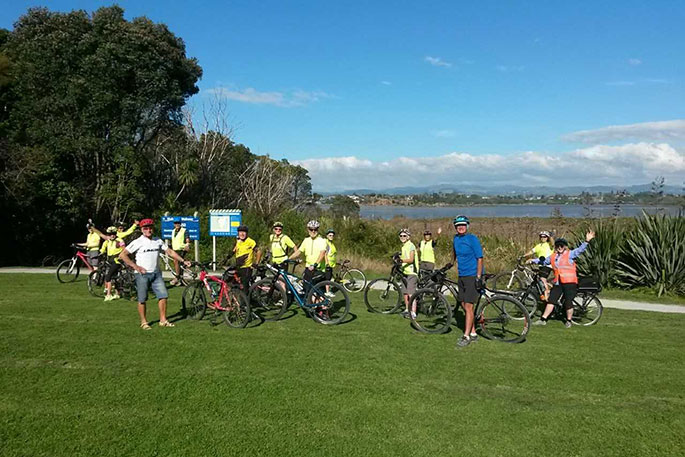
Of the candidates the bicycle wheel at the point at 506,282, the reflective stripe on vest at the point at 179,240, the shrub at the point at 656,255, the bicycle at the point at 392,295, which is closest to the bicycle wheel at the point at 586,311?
the bicycle wheel at the point at 506,282

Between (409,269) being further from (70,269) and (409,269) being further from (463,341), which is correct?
(70,269)

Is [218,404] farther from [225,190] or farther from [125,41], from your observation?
[225,190]

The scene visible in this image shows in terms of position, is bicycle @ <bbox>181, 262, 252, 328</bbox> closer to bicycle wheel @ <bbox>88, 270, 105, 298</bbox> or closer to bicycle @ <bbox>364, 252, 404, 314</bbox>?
bicycle @ <bbox>364, 252, 404, 314</bbox>

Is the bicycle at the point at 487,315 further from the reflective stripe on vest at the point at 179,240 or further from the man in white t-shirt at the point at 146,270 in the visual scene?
the reflective stripe on vest at the point at 179,240

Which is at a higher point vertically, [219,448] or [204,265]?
[204,265]

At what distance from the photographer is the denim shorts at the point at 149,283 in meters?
8.14

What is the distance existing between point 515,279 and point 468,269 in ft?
21.7

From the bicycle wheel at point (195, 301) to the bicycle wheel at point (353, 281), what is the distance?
5000 millimetres

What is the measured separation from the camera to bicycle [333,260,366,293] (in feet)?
43.9

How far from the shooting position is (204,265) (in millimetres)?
8703

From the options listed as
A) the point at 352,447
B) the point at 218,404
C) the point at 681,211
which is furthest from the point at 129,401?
the point at 681,211

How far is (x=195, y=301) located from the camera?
8.90 meters

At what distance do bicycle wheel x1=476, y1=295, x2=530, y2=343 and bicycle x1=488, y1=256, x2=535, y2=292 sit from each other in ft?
12.3

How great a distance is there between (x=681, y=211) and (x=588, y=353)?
29.1 feet
